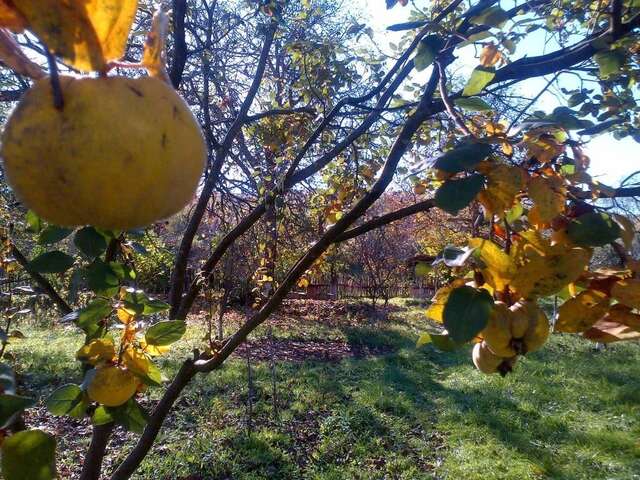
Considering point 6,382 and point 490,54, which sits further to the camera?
point 490,54

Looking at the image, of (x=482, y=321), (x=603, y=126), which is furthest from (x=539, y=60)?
(x=482, y=321)

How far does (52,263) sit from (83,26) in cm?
80

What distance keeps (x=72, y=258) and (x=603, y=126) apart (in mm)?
1181

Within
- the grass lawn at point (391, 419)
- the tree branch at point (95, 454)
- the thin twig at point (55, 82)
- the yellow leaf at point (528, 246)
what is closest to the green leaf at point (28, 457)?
the thin twig at point (55, 82)

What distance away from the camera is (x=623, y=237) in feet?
2.54

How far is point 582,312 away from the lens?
0.80 metres

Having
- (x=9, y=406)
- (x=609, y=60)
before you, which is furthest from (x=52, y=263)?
(x=609, y=60)

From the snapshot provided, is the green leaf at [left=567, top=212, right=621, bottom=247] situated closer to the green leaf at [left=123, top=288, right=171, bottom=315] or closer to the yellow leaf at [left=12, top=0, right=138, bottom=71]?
the yellow leaf at [left=12, top=0, right=138, bottom=71]

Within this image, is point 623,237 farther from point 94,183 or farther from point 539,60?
point 94,183

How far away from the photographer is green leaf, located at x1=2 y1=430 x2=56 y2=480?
762mm

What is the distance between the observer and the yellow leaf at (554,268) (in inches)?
29.2

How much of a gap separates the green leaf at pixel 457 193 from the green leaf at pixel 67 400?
2.97ft

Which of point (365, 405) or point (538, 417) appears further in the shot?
point (365, 405)

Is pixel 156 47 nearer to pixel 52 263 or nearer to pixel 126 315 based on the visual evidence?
pixel 52 263
